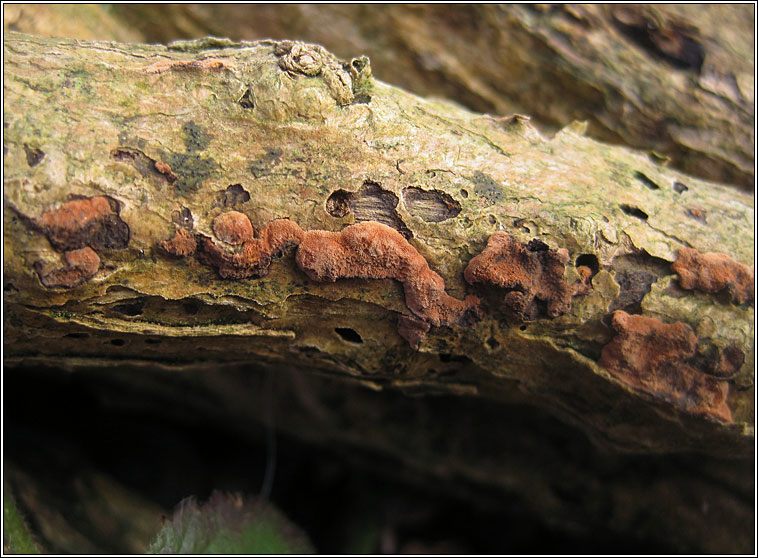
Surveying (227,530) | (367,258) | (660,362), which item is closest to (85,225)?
(367,258)

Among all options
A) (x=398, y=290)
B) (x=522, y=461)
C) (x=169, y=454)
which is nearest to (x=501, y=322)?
(x=398, y=290)

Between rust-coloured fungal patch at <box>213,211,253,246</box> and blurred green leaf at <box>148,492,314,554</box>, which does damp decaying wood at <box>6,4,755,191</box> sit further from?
blurred green leaf at <box>148,492,314,554</box>

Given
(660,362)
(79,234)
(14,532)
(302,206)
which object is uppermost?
(302,206)

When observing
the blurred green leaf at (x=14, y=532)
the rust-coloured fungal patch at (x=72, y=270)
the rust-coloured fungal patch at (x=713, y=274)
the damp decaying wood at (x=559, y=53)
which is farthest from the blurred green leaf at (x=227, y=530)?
the damp decaying wood at (x=559, y=53)

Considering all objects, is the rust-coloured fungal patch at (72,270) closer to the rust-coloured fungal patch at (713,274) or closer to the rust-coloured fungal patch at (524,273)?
the rust-coloured fungal patch at (524,273)

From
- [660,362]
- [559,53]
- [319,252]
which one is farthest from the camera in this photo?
[559,53]

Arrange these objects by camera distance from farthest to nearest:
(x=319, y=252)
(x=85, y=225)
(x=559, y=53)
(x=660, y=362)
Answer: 1. (x=559, y=53)
2. (x=660, y=362)
3. (x=319, y=252)
4. (x=85, y=225)

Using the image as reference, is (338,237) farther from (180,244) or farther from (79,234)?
(79,234)
